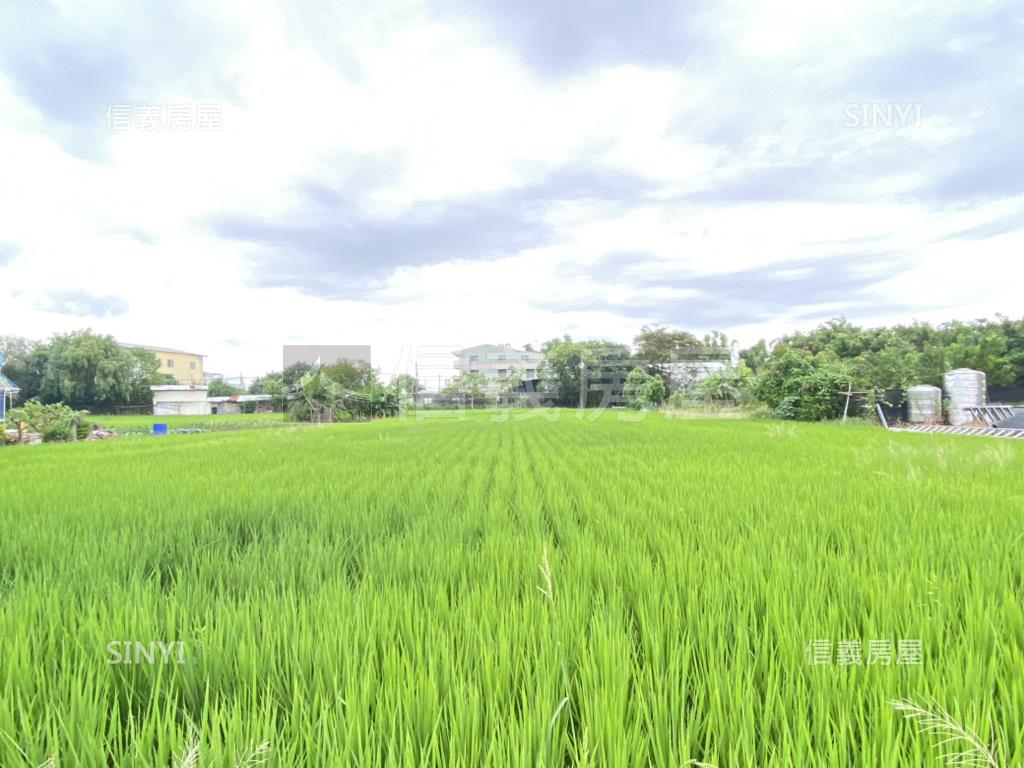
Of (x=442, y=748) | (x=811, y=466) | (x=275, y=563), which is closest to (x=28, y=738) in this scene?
(x=442, y=748)

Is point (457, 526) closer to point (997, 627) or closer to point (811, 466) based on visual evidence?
point (997, 627)

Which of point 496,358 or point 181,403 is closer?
point 181,403

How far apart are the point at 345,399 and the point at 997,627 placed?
26.3m

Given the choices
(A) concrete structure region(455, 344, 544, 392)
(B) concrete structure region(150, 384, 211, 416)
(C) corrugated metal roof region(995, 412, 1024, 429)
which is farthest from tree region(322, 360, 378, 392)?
→ (C) corrugated metal roof region(995, 412, 1024, 429)

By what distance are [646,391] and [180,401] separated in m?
41.9

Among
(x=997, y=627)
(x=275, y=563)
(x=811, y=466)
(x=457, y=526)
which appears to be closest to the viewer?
(x=997, y=627)

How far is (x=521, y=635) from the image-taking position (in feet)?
3.91

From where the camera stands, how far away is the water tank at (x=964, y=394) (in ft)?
48.0

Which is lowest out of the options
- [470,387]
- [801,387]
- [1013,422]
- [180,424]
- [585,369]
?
[1013,422]

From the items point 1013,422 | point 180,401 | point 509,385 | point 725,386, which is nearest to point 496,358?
point 509,385

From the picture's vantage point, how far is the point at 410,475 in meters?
4.65

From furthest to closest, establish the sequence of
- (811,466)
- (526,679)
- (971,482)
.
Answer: (811,466), (971,482), (526,679)

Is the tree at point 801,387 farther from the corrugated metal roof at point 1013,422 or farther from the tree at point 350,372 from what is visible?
the tree at point 350,372

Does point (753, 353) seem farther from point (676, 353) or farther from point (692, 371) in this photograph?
point (692, 371)
